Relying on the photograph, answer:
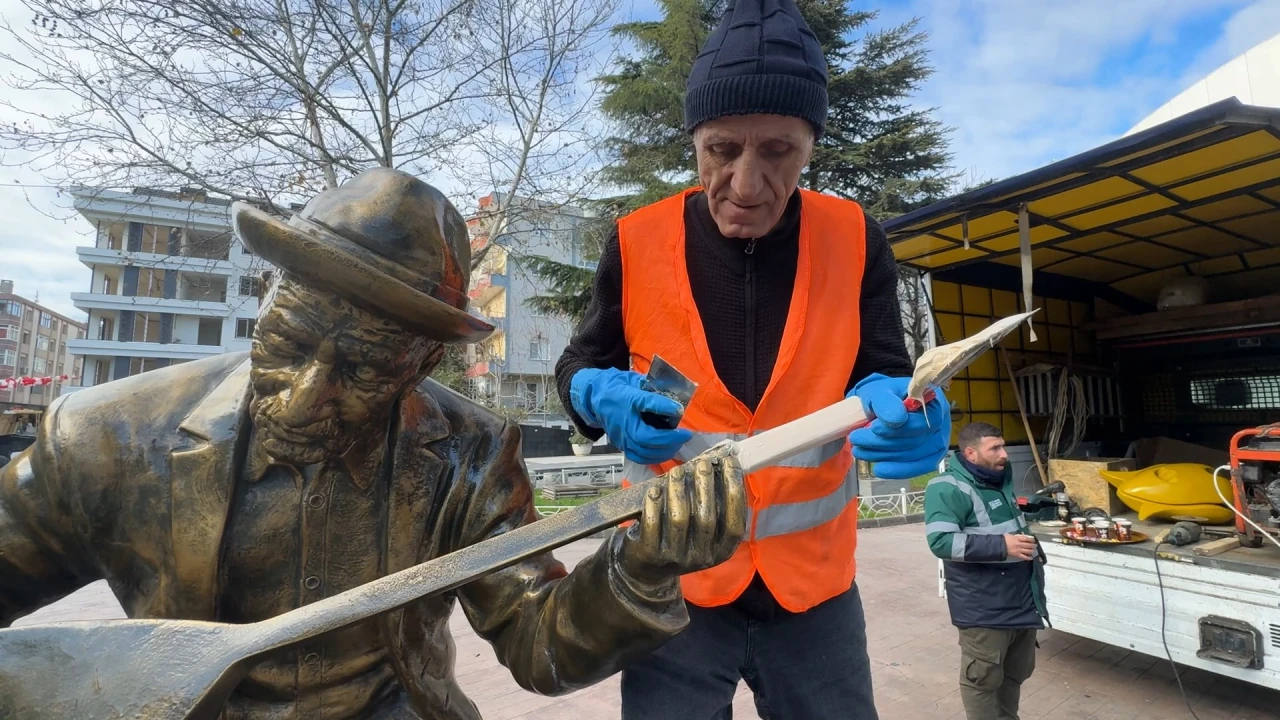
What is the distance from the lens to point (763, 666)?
160cm

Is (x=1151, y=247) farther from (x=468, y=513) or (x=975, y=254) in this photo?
(x=468, y=513)

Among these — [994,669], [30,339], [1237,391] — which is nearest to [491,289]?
[1237,391]

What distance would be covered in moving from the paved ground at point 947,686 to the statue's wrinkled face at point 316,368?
3.30 metres

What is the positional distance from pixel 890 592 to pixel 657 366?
5.68m

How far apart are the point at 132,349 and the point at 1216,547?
39.1 metres

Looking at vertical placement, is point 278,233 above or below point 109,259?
below

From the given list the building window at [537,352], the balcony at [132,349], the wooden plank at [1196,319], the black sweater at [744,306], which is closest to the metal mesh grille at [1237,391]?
the wooden plank at [1196,319]

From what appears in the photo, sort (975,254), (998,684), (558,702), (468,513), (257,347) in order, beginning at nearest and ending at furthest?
(257,347), (468,513), (998,684), (558,702), (975,254)

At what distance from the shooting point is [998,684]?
3.32 m

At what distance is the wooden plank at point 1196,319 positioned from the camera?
5.65m

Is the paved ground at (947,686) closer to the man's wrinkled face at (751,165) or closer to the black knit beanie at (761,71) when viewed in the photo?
the man's wrinkled face at (751,165)

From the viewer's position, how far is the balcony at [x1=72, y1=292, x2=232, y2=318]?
30.6 metres

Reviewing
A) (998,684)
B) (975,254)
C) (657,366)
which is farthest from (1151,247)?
(657,366)

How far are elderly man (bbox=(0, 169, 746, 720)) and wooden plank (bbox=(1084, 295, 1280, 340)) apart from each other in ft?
22.9
